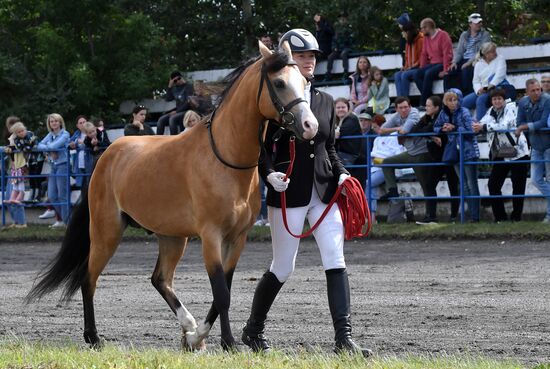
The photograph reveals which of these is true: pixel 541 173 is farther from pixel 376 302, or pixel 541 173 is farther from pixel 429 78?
pixel 376 302

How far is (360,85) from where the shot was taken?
20.1 meters

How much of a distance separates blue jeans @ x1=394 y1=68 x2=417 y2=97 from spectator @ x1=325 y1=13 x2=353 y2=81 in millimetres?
2277

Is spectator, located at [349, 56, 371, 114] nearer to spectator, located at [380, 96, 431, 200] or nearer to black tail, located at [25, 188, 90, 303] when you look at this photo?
spectator, located at [380, 96, 431, 200]

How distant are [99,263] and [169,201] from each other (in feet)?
3.68

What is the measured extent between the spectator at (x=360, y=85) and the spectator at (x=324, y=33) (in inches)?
83.1

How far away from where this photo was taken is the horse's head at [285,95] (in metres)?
7.75

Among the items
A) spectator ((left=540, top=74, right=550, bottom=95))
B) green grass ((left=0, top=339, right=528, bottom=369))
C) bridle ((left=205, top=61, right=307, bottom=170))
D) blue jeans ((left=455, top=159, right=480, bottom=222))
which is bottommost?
blue jeans ((left=455, top=159, right=480, bottom=222))

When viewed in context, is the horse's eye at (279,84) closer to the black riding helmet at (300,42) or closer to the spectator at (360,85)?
the black riding helmet at (300,42)

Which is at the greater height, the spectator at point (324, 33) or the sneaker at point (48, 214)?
the spectator at point (324, 33)

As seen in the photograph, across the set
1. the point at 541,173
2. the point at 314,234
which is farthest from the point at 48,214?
the point at 314,234

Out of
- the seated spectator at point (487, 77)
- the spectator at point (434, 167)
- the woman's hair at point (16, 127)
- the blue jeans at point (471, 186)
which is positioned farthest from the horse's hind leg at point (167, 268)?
the woman's hair at point (16, 127)

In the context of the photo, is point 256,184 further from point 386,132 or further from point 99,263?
point 386,132

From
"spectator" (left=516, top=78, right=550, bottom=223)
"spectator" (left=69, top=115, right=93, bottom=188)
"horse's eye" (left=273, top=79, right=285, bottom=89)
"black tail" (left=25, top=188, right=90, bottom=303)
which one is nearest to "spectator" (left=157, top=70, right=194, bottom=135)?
"spectator" (left=69, top=115, right=93, bottom=188)

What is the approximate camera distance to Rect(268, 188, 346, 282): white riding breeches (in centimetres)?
810
